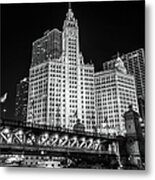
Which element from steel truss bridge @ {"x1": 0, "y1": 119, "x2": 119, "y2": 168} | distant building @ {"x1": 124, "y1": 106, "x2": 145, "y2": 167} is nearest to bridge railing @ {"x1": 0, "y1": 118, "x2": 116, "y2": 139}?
steel truss bridge @ {"x1": 0, "y1": 119, "x2": 119, "y2": 168}

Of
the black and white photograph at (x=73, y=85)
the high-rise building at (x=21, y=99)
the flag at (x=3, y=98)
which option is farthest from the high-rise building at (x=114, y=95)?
the flag at (x=3, y=98)

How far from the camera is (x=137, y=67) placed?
6.78 feet

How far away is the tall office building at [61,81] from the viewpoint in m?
2.09

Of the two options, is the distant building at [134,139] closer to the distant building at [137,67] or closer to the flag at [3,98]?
the distant building at [137,67]

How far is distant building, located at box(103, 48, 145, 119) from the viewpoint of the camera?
2025 mm

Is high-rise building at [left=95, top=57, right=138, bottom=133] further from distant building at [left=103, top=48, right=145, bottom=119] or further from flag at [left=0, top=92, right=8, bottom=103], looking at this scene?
flag at [left=0, top=92, right=8, bottom=103]

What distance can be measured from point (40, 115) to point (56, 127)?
13cm

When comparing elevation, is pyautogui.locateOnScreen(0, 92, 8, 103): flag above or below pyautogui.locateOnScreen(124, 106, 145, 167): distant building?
above

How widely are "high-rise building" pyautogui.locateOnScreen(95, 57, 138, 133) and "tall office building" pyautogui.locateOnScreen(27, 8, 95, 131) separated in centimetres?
5

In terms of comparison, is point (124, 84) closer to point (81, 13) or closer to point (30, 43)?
point (81, 13)

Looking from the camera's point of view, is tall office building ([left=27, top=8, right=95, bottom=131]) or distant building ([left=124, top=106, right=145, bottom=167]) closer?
distant building ([left=124, top=106, right=145, bottom=167])

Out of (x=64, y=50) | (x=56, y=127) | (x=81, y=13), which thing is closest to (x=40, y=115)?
(x=56, y=127)

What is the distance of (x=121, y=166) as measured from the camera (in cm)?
200

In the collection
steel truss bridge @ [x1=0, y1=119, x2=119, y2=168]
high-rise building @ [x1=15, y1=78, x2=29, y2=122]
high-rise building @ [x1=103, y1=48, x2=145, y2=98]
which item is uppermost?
high-rise building @ [x1=103, y1=48, x2=145, y2=98]
